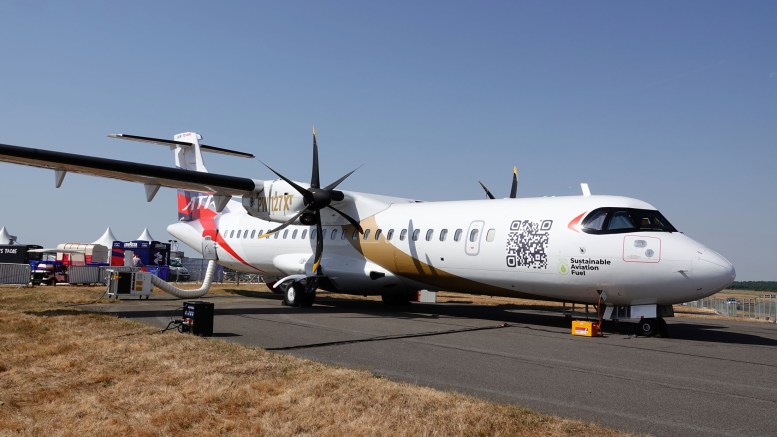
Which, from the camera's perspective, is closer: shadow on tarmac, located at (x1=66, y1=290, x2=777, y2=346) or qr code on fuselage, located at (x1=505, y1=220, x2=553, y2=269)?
shadow on tarmac, located at (x1=66, y1=290, x2=777, y2=346)

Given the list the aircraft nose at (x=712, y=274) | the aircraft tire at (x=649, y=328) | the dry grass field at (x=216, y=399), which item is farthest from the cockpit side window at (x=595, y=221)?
the dry grass field at (x=216, y=399)

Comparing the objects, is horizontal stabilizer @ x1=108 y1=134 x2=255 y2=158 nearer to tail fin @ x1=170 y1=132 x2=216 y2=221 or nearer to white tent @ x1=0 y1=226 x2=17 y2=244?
tail fin @ x1=170 y1=132 x2=216 y2=221

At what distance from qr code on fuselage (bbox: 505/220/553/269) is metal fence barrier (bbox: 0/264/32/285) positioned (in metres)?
31.3

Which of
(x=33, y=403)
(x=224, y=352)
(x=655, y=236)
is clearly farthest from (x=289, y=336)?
(x=655, y=236)

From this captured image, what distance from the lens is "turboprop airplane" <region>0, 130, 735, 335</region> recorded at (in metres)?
13.0

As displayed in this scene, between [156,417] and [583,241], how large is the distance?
34.5ft

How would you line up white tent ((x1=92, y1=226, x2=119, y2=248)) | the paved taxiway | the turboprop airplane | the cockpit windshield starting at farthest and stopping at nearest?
1. white tent ((x1=92, y1=226, x2=119, y2=248))
2. the cockpit windshield
3. the turboprop airplane
4. the paved taxiway

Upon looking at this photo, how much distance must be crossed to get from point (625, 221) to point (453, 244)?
15.6 ft

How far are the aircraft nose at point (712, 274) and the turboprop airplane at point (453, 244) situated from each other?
0.09 ft

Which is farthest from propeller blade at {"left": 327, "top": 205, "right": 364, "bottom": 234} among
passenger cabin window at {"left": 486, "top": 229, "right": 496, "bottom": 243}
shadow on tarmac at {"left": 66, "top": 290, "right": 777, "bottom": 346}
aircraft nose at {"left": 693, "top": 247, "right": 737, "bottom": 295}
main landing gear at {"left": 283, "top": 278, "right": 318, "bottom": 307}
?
aircraft nose at {"left": 693, "top": 247, "right": 737, "bottom": 295}

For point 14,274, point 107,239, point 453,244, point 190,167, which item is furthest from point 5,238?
point 453,244

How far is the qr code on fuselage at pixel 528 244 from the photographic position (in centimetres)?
1451

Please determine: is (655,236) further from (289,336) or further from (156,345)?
(156,345)

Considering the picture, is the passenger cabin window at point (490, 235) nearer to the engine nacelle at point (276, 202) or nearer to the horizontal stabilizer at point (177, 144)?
the engine nacelle at point (276, 202)
